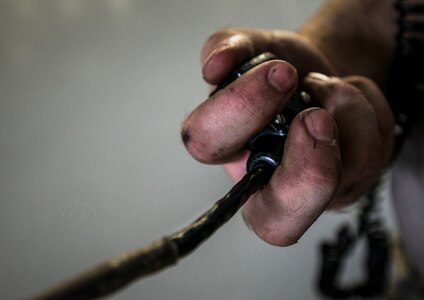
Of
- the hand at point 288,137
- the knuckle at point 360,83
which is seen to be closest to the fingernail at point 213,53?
the hand at point 288,137

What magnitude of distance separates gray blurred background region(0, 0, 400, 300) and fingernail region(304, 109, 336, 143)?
0.05 metres

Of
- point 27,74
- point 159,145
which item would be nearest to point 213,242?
point 159,145

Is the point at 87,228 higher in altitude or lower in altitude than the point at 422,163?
higher

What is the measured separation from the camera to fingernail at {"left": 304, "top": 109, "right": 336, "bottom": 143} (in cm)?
23

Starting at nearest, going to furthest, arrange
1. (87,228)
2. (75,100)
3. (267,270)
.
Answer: (87,228)
(75,100)
(267,270)

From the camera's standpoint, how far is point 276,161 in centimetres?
23

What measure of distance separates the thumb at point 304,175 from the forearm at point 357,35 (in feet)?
0.63

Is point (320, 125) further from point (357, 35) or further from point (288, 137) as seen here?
point (357, 35)

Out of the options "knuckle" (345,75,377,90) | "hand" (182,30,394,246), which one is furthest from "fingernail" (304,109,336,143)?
"knuckle" (345,75,377,90)

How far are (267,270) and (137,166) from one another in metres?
0.24

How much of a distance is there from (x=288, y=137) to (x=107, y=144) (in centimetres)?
10

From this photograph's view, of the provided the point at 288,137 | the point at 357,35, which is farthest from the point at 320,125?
the point at 357,35

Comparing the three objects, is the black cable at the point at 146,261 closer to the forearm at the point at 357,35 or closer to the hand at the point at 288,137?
the hand at the point at 288,137

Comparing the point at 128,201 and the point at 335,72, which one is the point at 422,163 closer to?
the point at 335,72
